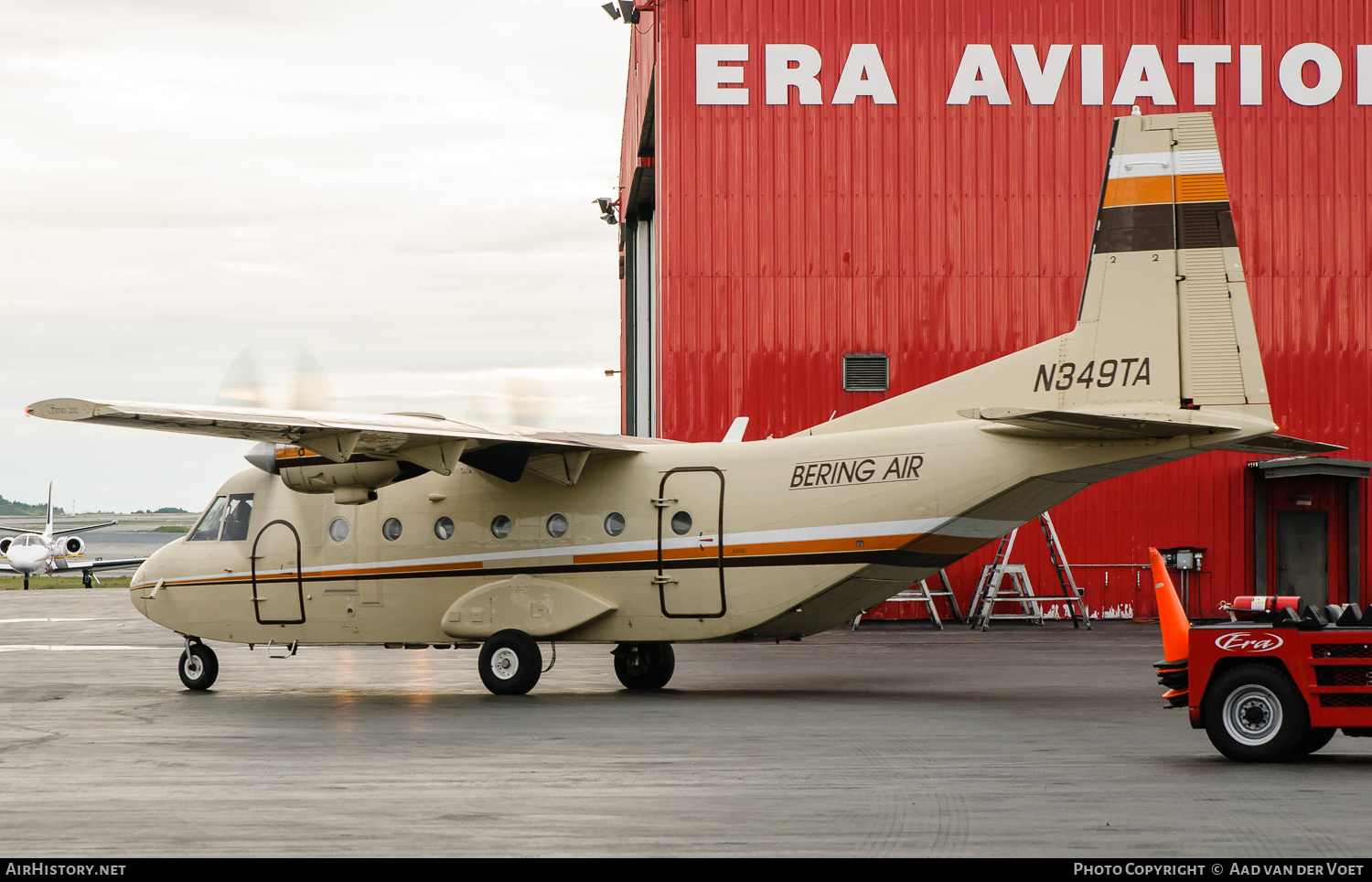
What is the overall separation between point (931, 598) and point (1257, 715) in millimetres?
16950

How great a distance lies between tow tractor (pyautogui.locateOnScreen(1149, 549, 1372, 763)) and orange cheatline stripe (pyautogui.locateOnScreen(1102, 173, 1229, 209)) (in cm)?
518

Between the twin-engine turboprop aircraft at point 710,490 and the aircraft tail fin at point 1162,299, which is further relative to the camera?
the twin-engine turboprop aircraft at point 710,490

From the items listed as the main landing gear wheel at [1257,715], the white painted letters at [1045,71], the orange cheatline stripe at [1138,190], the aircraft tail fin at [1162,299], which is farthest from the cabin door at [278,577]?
the white painted letters at [1045,71]

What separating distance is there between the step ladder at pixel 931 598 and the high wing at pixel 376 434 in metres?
11.8

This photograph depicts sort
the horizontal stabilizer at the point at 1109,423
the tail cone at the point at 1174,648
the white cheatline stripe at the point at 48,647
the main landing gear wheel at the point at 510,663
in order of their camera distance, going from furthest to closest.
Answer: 1. the white cheatline stripe at the point at 48,647
2. the main landing gear wheel at the point at 510,663
3. the horizontal stabilizer at the point at 1109,423
4. the tail cone at the point at 1174,648

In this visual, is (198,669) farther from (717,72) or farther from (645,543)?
(717,72)

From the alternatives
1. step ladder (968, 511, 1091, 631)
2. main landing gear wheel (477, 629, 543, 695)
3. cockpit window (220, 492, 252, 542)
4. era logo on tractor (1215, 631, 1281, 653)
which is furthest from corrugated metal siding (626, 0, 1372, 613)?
era logo on tractor (1215, 631, 1281, 653)

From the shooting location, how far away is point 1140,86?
28703 millimetres

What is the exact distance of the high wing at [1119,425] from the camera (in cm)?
1306

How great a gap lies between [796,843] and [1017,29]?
25082 millimetres

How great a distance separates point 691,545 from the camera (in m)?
15.9

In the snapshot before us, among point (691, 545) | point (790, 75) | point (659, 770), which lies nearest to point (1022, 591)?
point (790, 75)

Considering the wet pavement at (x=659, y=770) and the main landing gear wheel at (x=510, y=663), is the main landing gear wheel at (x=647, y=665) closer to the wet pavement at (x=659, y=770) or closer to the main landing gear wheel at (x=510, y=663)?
the wet pavement at (x=659, y=770)

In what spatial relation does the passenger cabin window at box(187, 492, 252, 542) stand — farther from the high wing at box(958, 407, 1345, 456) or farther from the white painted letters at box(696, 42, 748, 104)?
the white painted letters at box(696, 42, 748, 104)
